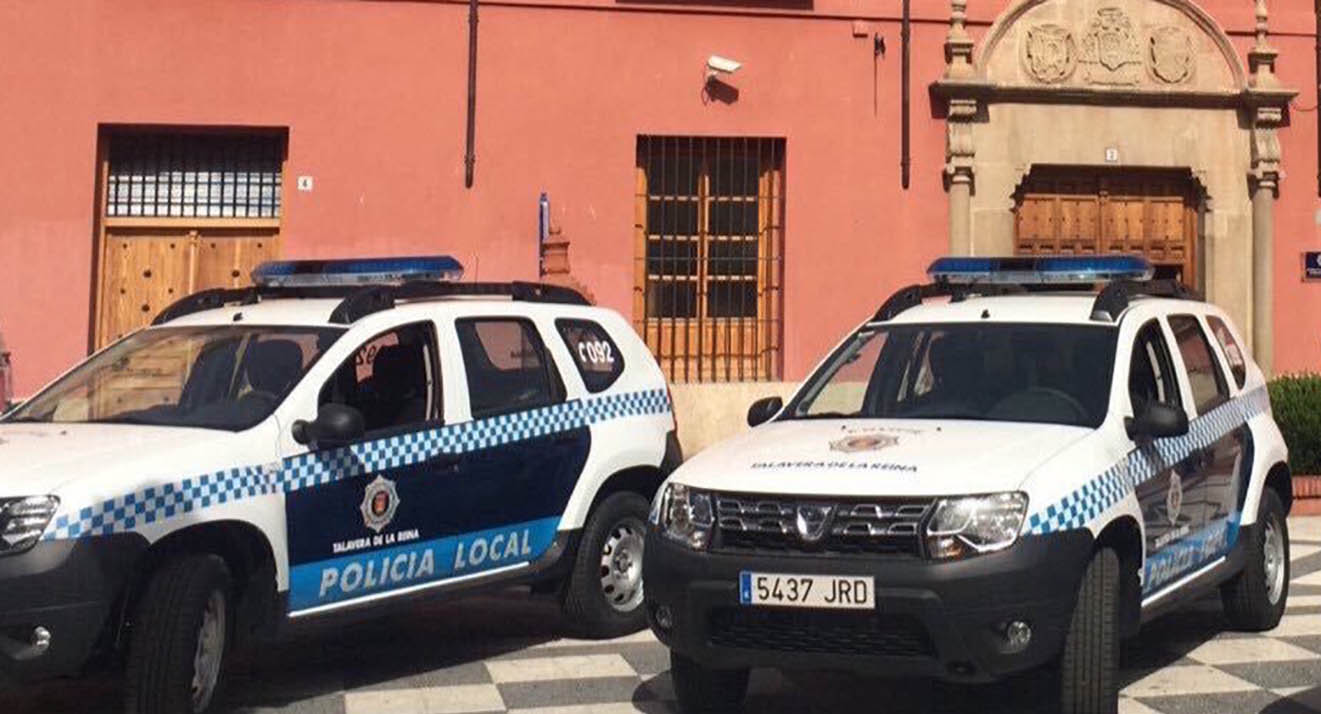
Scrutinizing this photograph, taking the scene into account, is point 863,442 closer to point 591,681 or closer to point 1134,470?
point 1134,470

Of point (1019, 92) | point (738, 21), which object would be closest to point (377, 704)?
point (738, 21)

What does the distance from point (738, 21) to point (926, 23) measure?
205cm

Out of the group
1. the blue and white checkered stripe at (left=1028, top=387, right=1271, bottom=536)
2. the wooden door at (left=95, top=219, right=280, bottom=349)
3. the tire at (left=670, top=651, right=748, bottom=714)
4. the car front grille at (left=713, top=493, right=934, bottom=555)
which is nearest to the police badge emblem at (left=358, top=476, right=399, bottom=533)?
the tire at (left=670, top=651, right=748, bottom=714)

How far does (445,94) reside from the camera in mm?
14445

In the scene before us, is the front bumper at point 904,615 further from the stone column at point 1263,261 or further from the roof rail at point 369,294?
the stone column at point 1263,261

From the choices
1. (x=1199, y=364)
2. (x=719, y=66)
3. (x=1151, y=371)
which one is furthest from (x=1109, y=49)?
(x=1151, y=371)

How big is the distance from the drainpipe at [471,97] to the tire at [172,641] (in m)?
9.42

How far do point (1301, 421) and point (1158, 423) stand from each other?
7.79 meters

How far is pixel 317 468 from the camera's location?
5840 mm

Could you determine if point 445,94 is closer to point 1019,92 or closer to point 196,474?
point 1019,92

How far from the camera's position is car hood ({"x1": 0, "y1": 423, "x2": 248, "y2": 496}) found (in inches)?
195

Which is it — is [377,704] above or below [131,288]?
below

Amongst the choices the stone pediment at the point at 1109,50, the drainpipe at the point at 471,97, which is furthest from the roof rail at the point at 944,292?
the stone pediment at the point at 1109,50

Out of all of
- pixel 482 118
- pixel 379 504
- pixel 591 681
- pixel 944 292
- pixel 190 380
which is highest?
pixel 482 118
